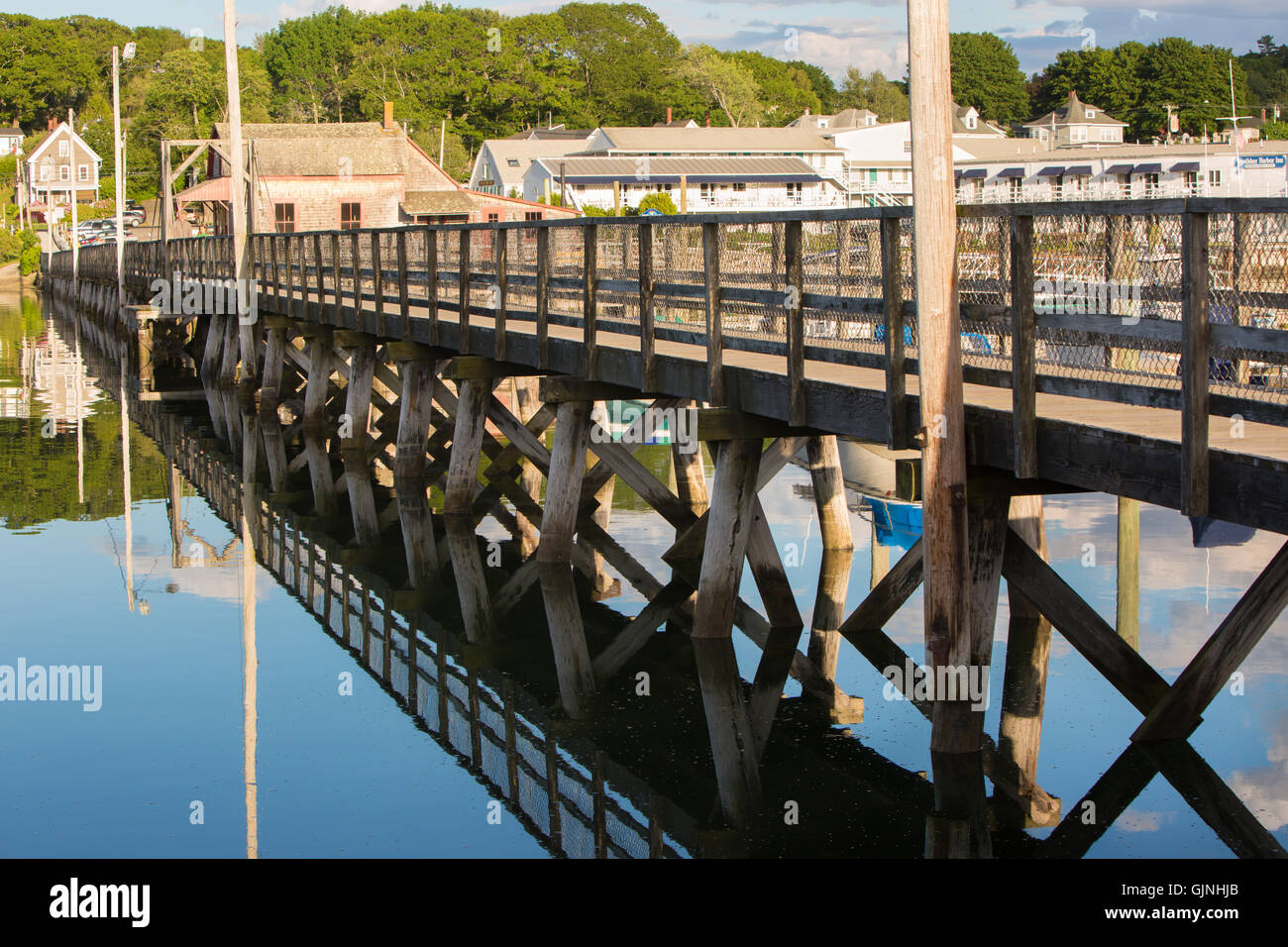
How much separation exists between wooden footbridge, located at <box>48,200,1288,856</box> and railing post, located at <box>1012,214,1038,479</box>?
0.04ft

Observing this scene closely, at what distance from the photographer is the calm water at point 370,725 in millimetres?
7871

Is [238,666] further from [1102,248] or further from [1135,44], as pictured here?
[1135,44]

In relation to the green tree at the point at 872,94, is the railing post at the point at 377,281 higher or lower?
lower

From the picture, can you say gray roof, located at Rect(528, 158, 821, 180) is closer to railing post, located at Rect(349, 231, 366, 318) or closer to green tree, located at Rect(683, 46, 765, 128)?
green tree, located at Rect(683, 46, 765, 128)

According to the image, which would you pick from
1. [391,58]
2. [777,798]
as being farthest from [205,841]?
[391,58]

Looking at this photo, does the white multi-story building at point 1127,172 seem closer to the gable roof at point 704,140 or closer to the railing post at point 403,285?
the gable roof at point 704,140

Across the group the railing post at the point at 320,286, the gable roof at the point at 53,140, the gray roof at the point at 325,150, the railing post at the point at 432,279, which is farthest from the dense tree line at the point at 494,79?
the railing post at the point at 432,279

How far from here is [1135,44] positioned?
127 m

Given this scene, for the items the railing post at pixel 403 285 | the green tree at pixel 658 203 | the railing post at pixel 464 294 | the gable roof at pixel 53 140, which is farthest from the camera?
the gable roof at pixel 53 140

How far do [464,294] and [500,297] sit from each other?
43.8 inches

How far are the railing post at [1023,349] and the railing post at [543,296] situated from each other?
6073 millimetres

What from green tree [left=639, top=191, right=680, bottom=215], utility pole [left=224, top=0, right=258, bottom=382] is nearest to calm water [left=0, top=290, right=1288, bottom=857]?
utility pole [left=224, top=0, right=258, bottom=382]

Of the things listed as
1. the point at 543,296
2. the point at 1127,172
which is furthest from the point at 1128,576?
the point at 1127,172

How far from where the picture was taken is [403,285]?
16859mm
